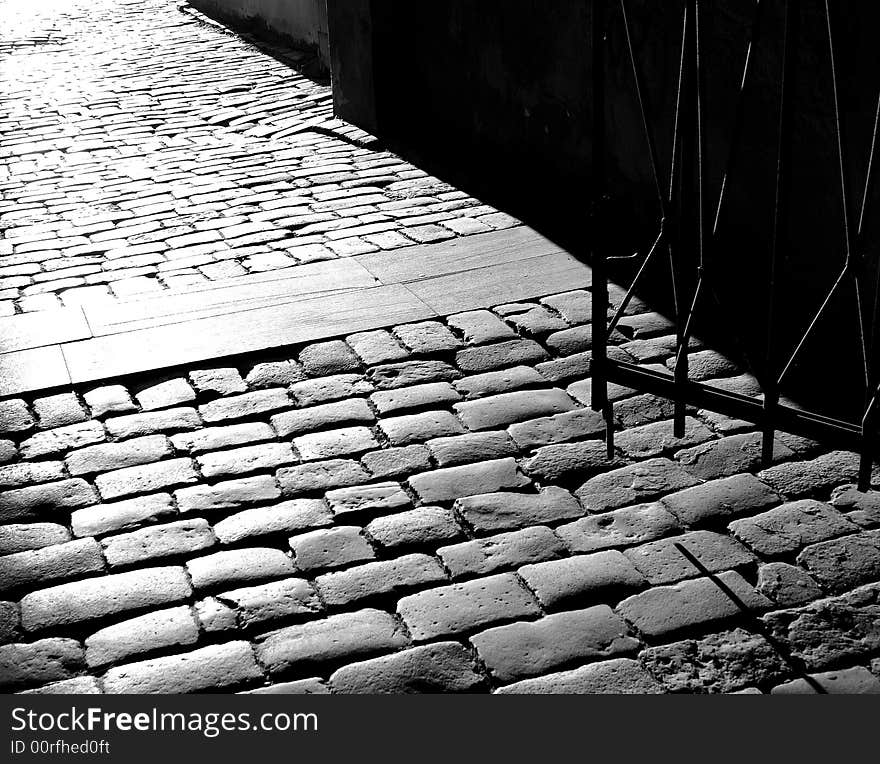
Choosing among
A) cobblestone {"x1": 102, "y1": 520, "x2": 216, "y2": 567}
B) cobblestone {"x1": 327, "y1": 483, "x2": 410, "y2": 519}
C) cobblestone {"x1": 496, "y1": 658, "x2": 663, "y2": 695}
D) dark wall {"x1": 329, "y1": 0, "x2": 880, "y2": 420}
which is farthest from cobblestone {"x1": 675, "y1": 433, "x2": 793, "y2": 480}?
cobblestone {"x1": 102, "y1": 520, "x2": 216, "y2": 567}

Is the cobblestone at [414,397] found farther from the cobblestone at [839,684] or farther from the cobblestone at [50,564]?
the cobblestone at [839,684]

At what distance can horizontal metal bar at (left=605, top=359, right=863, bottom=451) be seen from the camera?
3875 millimetres

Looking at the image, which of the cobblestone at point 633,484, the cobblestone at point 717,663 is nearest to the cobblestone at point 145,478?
the cobblestone at point 633,484

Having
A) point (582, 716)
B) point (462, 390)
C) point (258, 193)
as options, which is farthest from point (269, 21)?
point (582, 716)

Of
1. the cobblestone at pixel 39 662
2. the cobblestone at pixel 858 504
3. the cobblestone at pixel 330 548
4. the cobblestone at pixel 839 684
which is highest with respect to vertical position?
the cobblestone at pixel 39 662

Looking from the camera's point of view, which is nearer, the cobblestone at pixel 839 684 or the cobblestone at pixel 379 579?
the cobblestone at pixel 839 684

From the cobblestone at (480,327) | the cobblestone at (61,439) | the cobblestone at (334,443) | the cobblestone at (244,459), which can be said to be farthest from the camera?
the cobblestone at (480,327)

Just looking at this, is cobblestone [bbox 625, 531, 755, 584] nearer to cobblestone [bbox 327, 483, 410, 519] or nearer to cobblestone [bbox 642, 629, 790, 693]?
cobblestone [bbox 642, 629, 790, 693]

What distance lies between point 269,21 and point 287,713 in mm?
12594

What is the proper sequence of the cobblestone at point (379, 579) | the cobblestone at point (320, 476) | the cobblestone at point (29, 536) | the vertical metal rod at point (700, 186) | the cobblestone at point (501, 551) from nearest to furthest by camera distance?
the cobblestone at point (379, 579) < the cobblestone at point (501, 551) < the vertical metal rod at point (700, 186) < the cobblestone at point (29, 536) < the cobblestone at point (320, 476)

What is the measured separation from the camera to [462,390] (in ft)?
16.6

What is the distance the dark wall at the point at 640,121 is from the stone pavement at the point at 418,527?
59cm

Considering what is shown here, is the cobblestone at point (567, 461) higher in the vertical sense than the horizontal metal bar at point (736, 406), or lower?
lower

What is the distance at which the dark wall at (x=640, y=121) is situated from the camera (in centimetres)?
497
